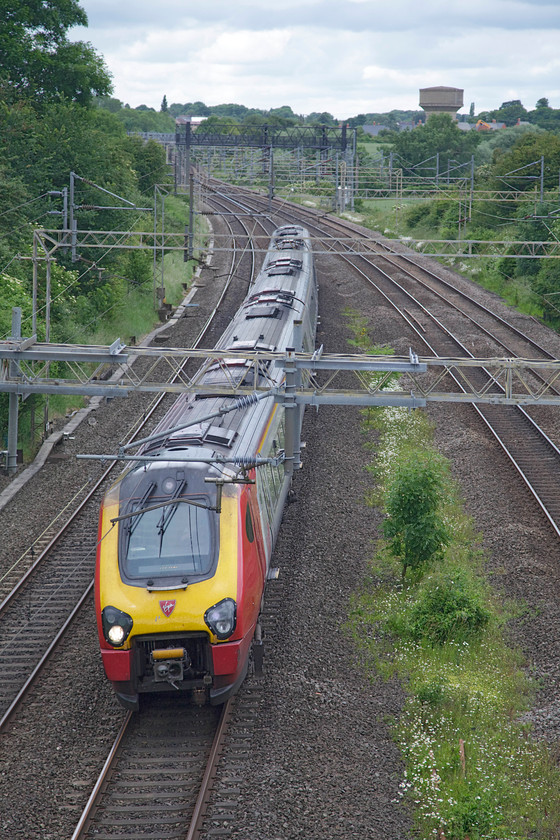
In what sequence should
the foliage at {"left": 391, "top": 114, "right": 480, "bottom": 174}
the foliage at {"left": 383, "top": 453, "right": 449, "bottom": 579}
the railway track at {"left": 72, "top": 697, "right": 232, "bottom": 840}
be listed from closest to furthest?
1. the railway track at {"left": 72, "top": 697, "right": 232, "bottom": 840}
2. the foliage at {"left": 383, "top": 453, "right": 449, "bottom": 579}
3. the foliage at {"left": 391, "top": 114, "right": 480, "bottom": 174}

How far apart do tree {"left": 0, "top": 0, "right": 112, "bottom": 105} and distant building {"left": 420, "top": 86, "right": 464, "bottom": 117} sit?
148450 mm

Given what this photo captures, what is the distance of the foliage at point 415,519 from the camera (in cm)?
1741

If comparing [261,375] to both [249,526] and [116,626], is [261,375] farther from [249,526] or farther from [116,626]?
[116,626]

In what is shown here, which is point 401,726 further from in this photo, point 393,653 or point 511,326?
point 511,326

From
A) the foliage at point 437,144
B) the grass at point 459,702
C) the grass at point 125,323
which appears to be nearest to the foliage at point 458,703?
the grass at point 459,702

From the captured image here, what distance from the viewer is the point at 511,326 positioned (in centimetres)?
3797

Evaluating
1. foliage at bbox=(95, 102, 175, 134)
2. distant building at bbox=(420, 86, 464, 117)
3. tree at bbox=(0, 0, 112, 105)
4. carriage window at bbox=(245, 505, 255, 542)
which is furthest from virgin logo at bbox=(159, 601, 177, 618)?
distant building at bbox=(420, 86, 464, 117)

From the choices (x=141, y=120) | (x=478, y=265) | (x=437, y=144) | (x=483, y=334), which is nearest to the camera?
(x=483, y=334)

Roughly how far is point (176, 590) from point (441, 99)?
193345 millimetres

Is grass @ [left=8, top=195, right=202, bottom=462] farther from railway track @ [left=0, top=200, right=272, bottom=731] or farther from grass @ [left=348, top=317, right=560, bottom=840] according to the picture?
grass @ [left=348, top=317, right=560, bottom=840]

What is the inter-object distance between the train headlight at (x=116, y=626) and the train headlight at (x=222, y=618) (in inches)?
42.3

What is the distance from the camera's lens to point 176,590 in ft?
39.8

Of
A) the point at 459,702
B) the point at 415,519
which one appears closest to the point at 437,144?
the point at 415,519

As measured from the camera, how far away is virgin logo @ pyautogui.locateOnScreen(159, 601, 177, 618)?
1195 centimetres
